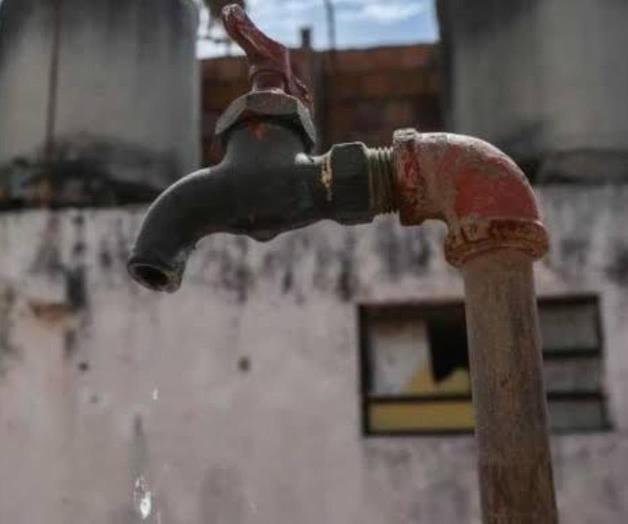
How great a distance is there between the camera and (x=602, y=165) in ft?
24.3

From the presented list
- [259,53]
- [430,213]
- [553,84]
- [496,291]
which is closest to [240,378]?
[553,84]

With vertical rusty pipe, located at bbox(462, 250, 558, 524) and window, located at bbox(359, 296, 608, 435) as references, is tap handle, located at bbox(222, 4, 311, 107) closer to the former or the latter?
vertical rusty pipe, located at bbox(462, 250, 558, 524)

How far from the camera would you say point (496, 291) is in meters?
3.23

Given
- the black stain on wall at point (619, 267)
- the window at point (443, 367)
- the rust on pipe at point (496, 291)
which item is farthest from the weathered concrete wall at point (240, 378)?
the rust on pipe at point (496, 291)

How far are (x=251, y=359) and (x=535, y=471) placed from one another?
13.7 feet

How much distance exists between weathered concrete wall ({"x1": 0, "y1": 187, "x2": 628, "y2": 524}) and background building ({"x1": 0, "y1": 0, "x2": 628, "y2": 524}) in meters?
0.01

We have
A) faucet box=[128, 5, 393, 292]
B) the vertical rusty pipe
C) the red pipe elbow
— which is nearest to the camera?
the vertical rusty pipe

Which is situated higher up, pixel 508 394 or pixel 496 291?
pixel 496 291

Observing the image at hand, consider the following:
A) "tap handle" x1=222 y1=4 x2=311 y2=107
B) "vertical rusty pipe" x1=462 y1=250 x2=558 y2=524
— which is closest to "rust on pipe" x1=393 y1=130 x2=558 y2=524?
"vertical rusty pipe" x1=462 y1=250 x2=558 y2=524

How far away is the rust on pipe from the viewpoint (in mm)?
3066

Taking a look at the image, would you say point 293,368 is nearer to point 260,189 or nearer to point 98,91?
point 98,91

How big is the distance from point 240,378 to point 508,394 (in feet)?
13.6

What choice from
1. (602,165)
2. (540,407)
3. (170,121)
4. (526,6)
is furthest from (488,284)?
(170,121)

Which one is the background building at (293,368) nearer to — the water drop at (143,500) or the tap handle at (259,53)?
the water drop at (143,500)
